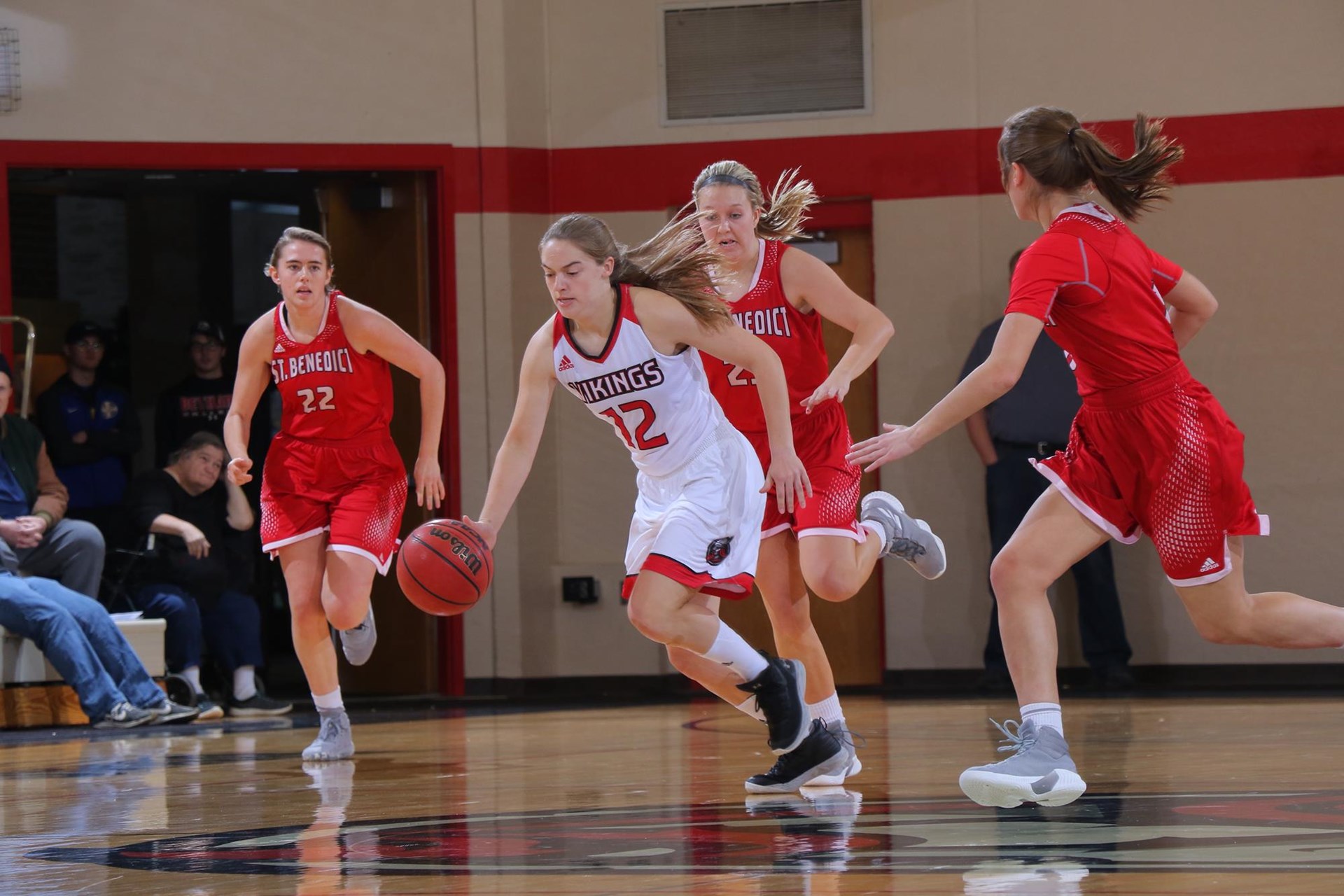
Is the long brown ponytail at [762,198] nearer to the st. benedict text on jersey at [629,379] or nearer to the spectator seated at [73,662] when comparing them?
the st. benedict text on jersey at [629,379]

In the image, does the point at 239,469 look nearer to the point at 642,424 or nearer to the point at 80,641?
the point at 642,424

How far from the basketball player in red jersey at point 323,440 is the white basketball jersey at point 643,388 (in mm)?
1417

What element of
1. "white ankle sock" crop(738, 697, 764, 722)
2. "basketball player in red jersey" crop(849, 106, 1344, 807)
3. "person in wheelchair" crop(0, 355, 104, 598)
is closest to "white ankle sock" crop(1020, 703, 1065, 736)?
"basketball player in red jersey" crop(849, 106, 1344, 807)

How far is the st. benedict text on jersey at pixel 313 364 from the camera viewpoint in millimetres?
5168

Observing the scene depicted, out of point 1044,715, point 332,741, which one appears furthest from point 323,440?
point 1044,715

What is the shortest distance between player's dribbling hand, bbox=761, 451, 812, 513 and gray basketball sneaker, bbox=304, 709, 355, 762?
6.97ft

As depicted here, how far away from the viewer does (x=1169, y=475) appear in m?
3.29

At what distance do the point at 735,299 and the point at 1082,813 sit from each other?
5.62 ft

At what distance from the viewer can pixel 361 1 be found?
7.86m

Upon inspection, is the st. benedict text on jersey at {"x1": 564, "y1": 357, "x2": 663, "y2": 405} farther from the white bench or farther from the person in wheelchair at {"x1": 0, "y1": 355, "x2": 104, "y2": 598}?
the person in wheelchair at {"x1": 0, "y1": 355, "x2": 104, "y2": 598}

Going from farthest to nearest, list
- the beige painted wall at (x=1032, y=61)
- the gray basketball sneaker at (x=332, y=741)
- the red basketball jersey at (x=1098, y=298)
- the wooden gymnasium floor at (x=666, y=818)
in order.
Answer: the beige painted wall at (x=1032, y=61) → the gray basketball sneaker at (x=332, y=741) → the red basketball jersey at (x=1098, y=298) → the wooden gymnasium floor at (x=666, y=818)

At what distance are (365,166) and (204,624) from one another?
236cm

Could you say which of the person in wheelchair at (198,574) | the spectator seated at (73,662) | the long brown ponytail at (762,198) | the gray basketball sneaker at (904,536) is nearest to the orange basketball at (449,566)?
the long brown ponytail at (762,198)

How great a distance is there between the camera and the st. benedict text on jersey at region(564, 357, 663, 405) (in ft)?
12.2
